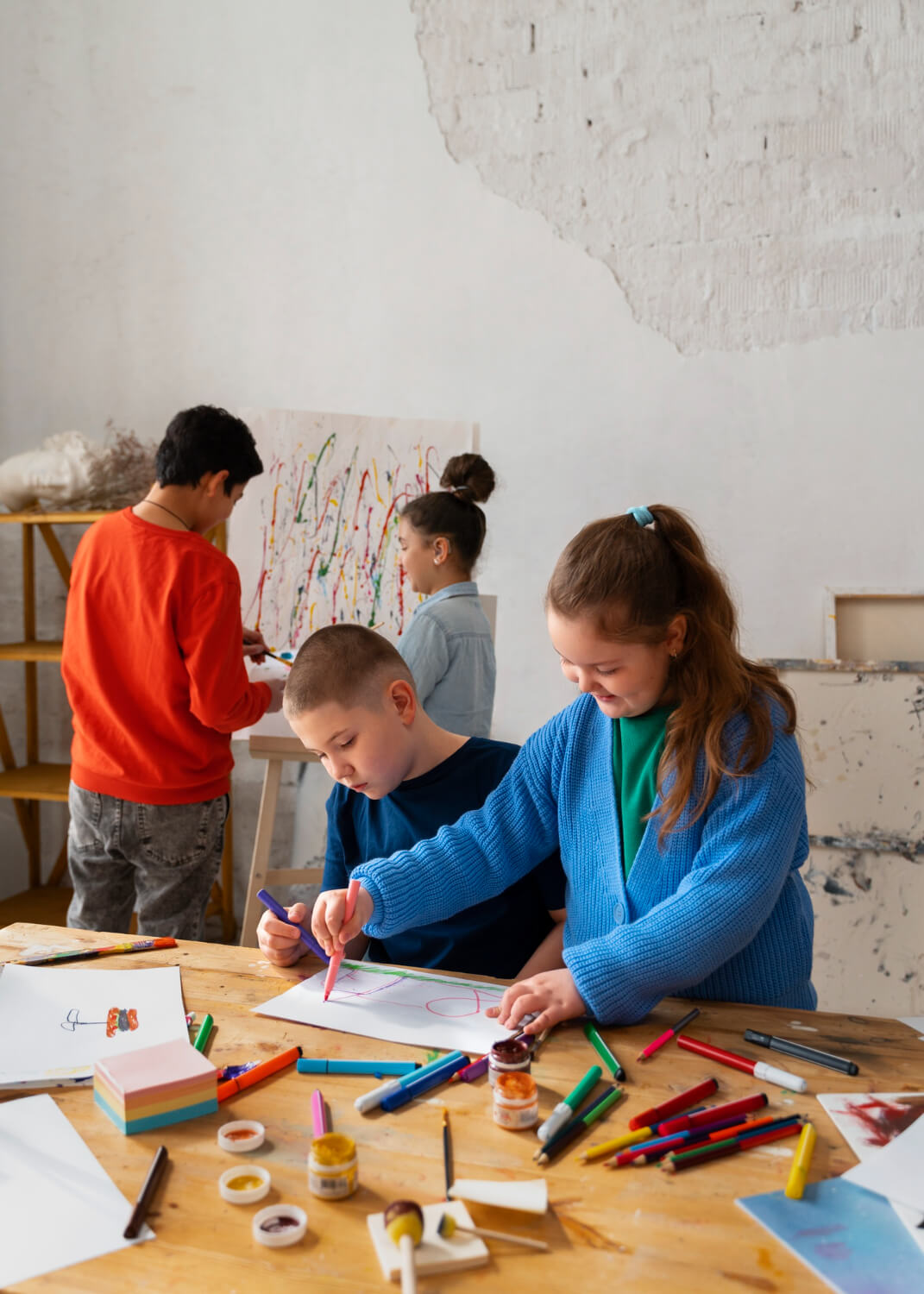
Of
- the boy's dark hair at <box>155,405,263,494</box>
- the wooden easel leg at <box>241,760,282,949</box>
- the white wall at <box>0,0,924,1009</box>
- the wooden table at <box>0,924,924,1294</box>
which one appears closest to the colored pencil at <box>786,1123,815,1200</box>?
the wooden table at <box>0,924,924,1294</box>

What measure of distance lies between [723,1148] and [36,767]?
2.94m

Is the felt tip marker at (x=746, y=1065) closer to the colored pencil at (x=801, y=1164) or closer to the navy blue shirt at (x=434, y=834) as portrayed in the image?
the colored pencil at (x=801, y=1164)

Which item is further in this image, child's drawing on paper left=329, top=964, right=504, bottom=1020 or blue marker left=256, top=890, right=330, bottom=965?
blue marker left=256, top=890, right=330, bottom=965

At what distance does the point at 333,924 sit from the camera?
110 cm

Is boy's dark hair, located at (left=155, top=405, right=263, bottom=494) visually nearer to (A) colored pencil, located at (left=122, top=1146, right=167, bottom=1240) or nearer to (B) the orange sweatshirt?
(B) the orange sweatshirt

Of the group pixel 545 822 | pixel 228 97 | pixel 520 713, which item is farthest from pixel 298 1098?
pixel 228 97

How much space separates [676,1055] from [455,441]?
218cm

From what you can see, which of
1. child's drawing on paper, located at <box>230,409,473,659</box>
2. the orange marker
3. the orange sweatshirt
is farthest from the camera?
child's drawing on paper, located at <box>230,409,473,659</box>

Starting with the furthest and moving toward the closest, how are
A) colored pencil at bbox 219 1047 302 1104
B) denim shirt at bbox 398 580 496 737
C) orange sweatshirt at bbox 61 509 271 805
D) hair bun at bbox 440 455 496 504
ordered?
1. hair bun at bbox 440 455 496 504
2. denim shirt at bbox 398 580 496 737
3. orange sweatshirt at bbox 61 509 271 805
4. colored pencil at bbox 219 1047 302 1104

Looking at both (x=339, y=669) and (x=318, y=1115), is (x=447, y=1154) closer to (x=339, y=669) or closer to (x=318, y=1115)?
(x=318, y=1115)

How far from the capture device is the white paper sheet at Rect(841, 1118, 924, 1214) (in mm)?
713

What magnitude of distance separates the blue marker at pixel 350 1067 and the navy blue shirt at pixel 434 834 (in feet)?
1.27

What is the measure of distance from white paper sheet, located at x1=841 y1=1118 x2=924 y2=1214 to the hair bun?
1911 mm

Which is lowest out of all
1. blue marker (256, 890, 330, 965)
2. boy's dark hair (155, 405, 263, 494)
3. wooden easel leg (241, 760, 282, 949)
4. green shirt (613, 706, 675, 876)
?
wooden easel leg (241, 760, 282, 949)
